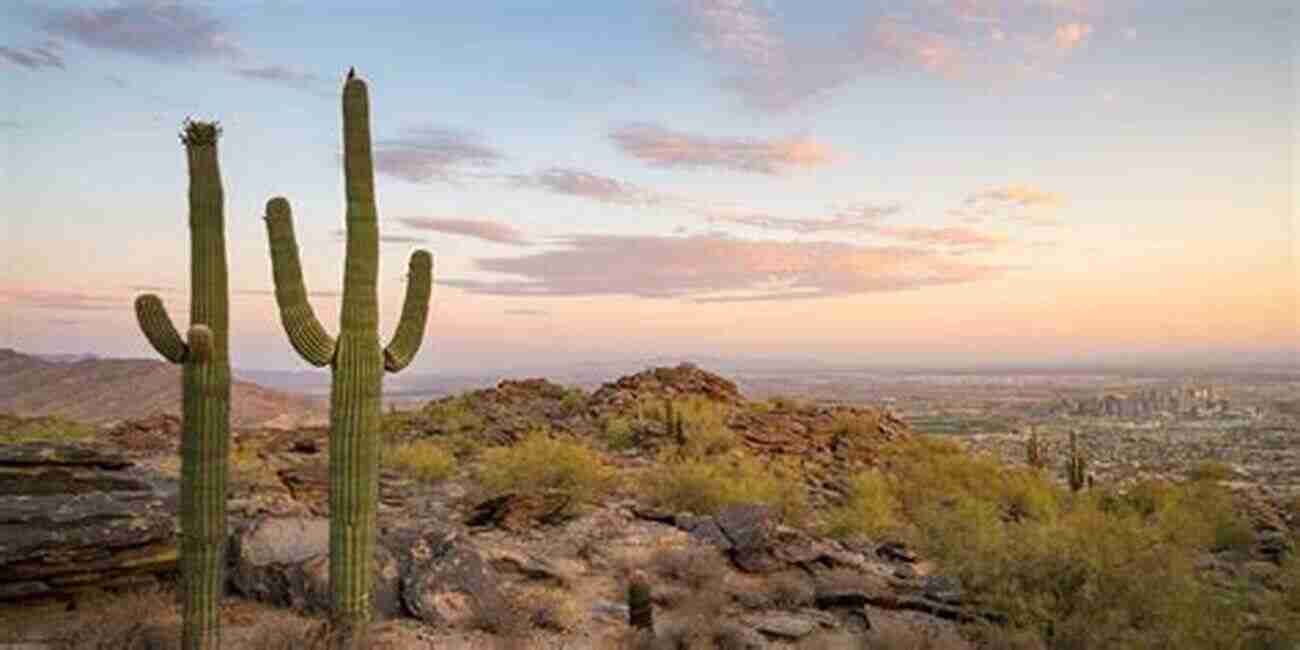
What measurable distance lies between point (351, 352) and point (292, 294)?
0.80 meters

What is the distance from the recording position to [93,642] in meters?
9.55

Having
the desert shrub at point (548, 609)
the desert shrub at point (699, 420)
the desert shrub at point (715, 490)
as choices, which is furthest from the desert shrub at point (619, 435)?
the desert shrub at point (548, 609)

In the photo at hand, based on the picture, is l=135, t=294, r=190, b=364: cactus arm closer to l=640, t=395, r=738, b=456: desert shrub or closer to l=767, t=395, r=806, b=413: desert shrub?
l=640, t=395, r=738, b=456: desert shrub

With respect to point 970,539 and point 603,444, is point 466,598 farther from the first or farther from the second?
point 603,444

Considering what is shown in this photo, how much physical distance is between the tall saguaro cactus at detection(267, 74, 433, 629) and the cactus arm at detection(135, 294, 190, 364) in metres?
0.99

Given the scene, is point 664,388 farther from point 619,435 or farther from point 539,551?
point 539,551

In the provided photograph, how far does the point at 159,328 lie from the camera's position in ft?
30.2

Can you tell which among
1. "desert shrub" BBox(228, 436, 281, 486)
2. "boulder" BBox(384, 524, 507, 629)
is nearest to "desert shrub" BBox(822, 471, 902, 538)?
"boulder" BBox(384, 524, 507, 629)

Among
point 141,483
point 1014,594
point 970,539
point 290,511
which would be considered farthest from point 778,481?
point 141,483

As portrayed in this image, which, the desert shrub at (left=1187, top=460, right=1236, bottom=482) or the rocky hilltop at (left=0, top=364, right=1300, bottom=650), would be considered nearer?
the rocky hilltop at (left=0, top=364, right=1300, bottom=650)

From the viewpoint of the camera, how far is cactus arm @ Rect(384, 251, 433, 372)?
35.2ft

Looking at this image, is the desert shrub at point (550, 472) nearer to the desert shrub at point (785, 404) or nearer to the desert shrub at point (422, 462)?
the desert shrub at point (422, 462)

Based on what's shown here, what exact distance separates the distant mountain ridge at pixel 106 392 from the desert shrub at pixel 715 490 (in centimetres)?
4066

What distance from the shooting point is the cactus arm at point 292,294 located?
9844 mm
